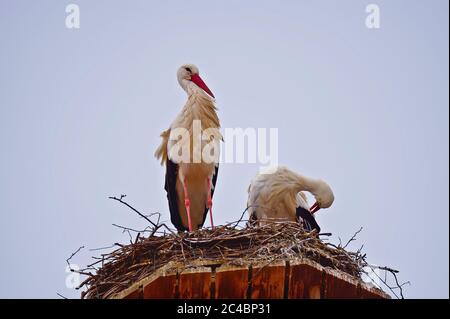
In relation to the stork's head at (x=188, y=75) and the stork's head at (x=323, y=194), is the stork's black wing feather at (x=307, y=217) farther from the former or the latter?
the stork's head at (x=188, y=75)

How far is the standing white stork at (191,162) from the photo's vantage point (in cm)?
589

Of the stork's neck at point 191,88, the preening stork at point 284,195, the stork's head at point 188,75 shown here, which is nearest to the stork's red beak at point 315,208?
the preening stork at point 284,195

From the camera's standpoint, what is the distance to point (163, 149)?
6047 millimetres

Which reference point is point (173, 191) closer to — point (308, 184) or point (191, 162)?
point (191, 162)

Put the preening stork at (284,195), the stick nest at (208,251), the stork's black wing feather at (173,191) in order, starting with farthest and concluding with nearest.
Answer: the stork's black wing feather at (173,191) → the preening stork at (284,195) → the stick nest at (208,251)

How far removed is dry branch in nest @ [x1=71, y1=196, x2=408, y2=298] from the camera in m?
3.63

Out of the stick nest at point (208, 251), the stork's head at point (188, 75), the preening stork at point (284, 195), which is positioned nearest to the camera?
the stick nest at point (208, 251)

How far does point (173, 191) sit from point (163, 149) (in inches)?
12.9

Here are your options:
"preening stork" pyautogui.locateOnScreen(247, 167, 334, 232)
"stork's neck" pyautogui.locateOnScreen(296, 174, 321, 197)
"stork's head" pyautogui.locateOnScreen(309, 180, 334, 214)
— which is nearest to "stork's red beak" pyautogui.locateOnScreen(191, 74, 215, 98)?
"preening stork" pyautogui.locateOnScreen(247, 167, 334, 232)

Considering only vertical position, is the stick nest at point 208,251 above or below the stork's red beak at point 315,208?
below
